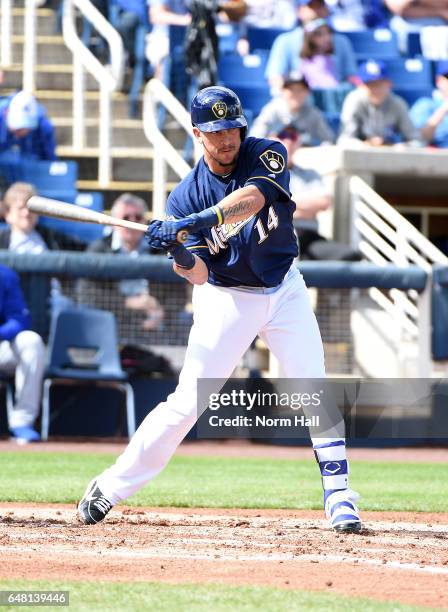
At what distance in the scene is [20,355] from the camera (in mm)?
9672

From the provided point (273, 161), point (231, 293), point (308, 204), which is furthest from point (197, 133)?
point (308, 204)

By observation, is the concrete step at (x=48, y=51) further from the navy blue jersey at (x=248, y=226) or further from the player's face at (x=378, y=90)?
the navy blue jersey at (x=248, y=226)

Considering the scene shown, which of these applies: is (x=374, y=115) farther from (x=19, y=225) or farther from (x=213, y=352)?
(x=213, y=352)

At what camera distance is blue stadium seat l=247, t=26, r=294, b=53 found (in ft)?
47.6

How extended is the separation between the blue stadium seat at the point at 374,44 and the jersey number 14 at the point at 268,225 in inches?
392

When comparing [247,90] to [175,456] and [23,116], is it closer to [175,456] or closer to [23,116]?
[23,116]

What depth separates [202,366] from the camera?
4.97m

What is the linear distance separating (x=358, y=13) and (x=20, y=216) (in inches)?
260

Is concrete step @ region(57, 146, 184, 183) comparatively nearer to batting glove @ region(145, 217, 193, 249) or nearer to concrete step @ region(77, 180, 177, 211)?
concrete step @ region(77, 180, 177, 211)

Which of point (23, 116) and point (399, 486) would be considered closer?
point (399, 486)

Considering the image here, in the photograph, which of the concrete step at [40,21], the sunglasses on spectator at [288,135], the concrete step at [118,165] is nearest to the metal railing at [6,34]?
the concrete step at [40,21]

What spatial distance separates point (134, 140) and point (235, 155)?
859 centimetres

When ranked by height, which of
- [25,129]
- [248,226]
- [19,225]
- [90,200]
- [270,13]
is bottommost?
[248,226]

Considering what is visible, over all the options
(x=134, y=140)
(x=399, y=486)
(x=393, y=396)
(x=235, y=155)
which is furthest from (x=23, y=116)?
(x=235, y=155)
